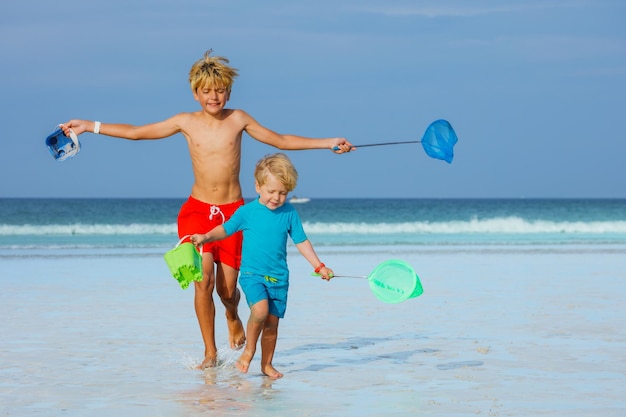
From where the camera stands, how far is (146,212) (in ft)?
189

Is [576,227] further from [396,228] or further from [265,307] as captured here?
[265,307]

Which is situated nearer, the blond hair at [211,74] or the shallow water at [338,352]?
the shallow water at [338,352]

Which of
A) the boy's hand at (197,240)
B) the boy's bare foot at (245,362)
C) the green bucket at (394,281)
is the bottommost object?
the boy's bare foot at (245,362)

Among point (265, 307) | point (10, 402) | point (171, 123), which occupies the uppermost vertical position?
point (171, 123)

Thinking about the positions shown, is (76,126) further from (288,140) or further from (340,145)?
(340,145)

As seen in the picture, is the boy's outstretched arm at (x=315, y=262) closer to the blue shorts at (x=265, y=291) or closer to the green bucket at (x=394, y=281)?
the blue shorts at (x=265, y=291)

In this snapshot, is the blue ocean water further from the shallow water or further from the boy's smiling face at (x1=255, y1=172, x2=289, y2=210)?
the boy's smiling face at (x1=255, y1=172, x2=289, y2=210)

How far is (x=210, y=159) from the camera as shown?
6.55 meters

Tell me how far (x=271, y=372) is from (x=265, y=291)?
50 centimetres

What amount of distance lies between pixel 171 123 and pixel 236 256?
0.99 metres

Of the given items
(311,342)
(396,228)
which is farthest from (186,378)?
(396,228)

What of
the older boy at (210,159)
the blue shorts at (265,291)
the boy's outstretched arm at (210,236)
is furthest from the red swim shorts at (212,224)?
the blue shorts at (265,291)

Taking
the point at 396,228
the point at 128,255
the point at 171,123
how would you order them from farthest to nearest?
the point at 396,228 < the point at 128,255 < the point at 171,123

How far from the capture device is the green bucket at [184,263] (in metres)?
5.91
